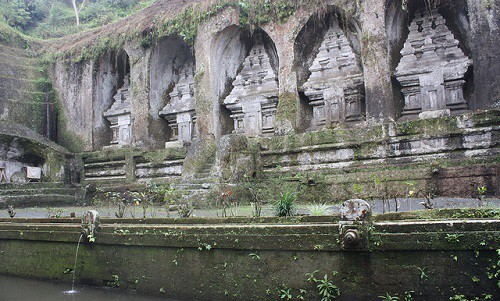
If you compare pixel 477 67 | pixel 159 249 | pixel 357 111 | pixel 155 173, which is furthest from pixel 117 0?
pixel 159 249

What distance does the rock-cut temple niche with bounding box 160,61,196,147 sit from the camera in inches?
591

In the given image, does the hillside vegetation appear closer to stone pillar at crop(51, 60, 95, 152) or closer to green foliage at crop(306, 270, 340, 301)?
stone pillar at crop(51, 60, 95, 152)

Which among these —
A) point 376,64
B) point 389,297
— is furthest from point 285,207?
point 376,64

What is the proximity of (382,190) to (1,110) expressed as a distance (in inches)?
534

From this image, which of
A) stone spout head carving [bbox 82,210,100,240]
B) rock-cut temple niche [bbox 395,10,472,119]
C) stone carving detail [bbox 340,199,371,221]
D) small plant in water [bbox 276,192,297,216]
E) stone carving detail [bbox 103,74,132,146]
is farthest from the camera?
stone carving detail [bbox 103,74,132,146]

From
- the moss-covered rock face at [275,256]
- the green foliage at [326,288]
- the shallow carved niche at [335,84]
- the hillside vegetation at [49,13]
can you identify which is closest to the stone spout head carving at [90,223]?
the moss-covered rock face at [275,256]

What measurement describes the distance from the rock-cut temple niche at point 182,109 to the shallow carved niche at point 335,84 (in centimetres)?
453

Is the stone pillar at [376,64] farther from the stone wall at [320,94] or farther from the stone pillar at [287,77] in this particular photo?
the stone pillar at [287,77]

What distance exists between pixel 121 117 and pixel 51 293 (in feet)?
37.5

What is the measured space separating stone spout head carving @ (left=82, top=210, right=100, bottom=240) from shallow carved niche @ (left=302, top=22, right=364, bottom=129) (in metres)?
7.94

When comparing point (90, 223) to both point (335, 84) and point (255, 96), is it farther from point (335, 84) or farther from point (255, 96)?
point (255, 96)

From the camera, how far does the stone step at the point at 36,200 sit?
461 inches

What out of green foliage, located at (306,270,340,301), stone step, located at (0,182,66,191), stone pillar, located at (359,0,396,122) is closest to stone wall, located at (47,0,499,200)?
stone pillar, located at (359,0,396,122)

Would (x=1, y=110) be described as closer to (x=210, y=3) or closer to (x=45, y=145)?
(x=45, y=145)
